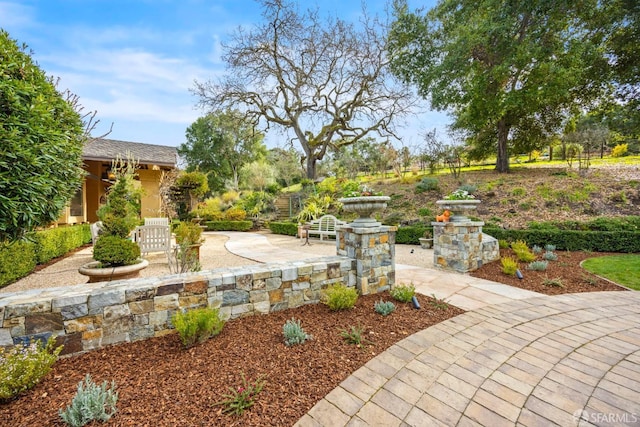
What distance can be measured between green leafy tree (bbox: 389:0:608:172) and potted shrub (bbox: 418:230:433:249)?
20.6ft

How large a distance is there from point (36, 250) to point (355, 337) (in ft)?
21.9

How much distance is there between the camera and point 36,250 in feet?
17.1

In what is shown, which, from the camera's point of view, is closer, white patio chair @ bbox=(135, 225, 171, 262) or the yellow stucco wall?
white patio chair @ bbox=(135, 225, 171, 262)

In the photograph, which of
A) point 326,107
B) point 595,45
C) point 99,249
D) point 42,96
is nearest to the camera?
point 42,96

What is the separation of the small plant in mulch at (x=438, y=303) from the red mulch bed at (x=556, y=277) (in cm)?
161

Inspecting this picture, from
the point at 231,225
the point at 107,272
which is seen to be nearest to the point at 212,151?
the point at 231,225

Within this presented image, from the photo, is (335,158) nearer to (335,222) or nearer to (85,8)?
(335,222)

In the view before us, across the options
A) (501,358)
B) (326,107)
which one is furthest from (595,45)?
(501,358)

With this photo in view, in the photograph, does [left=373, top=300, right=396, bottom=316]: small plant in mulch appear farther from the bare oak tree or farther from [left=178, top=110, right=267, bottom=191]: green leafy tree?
[left=178, top=110, right=267, bottom=191]: green leafy tree

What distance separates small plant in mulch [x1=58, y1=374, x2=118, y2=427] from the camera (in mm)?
1408

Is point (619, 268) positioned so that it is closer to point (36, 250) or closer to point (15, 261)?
point (15, 261)

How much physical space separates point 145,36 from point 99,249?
4705 millimetres

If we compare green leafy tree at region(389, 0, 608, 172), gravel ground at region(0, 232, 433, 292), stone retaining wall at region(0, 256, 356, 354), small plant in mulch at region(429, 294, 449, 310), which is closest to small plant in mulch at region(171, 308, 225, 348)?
stone retaining wall at region(0, 256, 356, 354)

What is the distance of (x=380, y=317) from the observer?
2.75 meters
